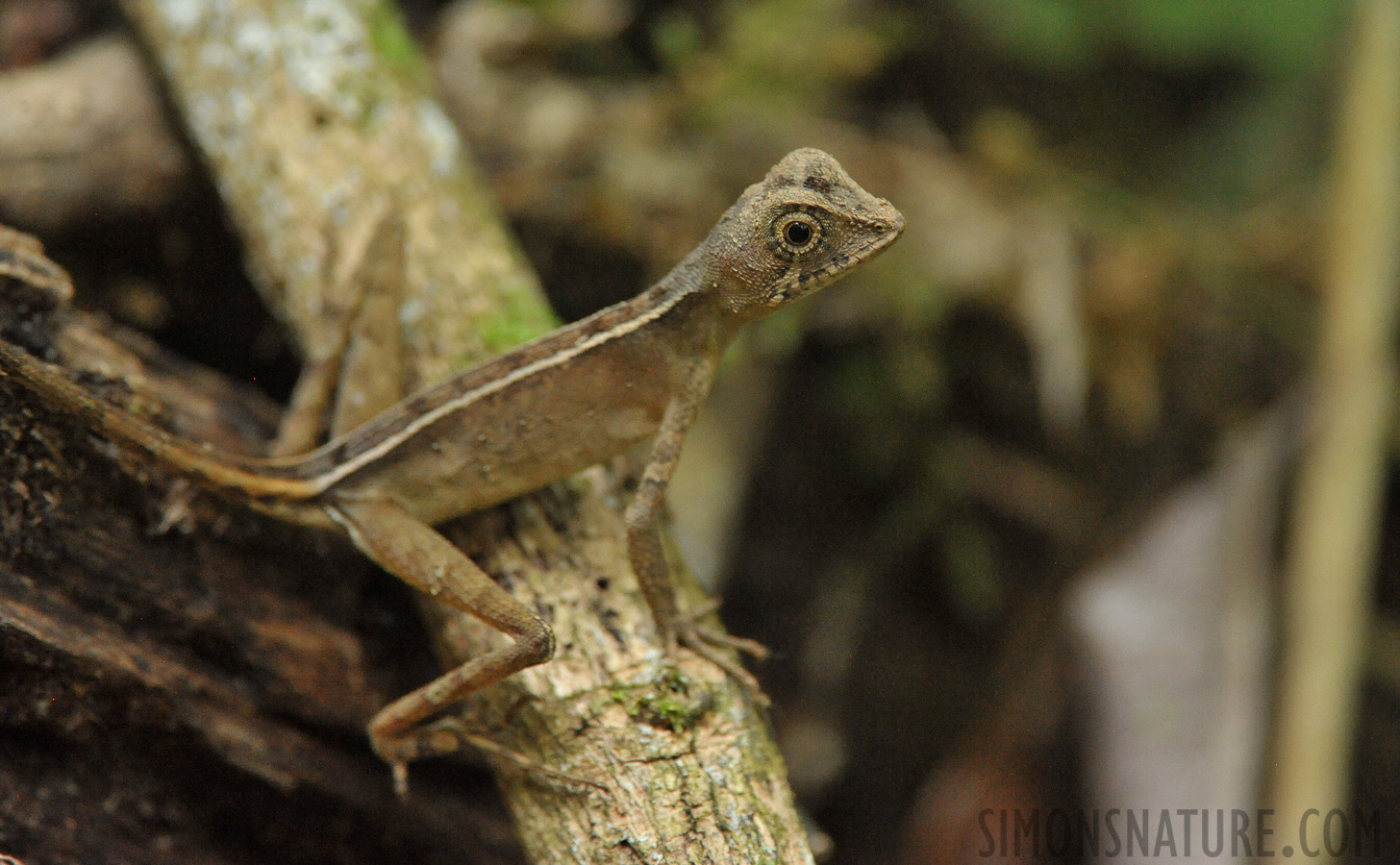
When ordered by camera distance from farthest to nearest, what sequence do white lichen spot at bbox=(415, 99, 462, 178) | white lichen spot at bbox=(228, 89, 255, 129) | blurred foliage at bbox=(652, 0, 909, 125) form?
blurred foliage at bbox=(652, 0, 909, 125), white lichen spot at bbox=(415, 99, 462, 178), white lichen spot at bbox=(228, 89, 255, 129)

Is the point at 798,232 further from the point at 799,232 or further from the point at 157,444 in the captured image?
the point at 157,444

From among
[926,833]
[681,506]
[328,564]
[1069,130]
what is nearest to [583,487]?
[328,564]

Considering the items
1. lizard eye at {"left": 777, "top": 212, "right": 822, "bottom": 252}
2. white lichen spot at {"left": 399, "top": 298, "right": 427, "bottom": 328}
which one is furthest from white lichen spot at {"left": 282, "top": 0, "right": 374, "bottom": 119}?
lizard eye at {"left": 777, "top": 212, "right": 822, "bottom": 252}

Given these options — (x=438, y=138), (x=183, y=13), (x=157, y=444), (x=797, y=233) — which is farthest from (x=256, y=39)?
(x=797, y=233)

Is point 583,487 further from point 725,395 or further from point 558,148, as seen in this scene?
point 558,148

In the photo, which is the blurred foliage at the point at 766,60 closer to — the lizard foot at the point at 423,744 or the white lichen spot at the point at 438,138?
the white lichen spot at the point at 438,138

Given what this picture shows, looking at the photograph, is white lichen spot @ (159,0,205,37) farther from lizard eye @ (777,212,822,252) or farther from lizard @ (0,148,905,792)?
lizard eye @ (777,212,822,252)

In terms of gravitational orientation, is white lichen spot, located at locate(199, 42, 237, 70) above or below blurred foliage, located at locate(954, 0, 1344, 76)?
below

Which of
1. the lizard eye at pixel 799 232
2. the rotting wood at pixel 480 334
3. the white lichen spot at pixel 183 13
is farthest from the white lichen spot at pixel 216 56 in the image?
the lizard eye at pixel 799 232
